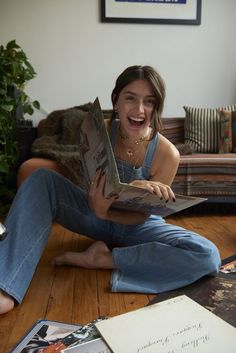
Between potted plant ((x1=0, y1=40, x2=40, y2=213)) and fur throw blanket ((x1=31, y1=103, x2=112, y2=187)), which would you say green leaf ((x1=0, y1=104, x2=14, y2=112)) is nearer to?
potted plant ((x1=0, y1=40, x2=40, y2=213))

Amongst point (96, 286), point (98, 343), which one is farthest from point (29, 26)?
point (98, 343)

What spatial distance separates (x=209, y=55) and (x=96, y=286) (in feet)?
6.99

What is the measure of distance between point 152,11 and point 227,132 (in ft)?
3.42

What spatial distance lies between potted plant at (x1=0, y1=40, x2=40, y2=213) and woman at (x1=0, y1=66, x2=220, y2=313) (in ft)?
2.86

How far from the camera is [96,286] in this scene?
1.05m

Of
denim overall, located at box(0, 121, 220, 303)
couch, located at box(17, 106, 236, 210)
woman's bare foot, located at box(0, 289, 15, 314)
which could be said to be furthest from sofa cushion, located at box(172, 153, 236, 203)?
woman's bare foot, located at box(0, 289, 15, 314)

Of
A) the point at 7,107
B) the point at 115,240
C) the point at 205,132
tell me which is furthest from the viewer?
the point at 205,132

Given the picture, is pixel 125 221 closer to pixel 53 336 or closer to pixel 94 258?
pixel 94 258

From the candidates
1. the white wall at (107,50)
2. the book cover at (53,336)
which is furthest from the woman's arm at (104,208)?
the white wall at (107,50)

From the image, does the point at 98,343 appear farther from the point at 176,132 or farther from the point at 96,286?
the point at 176,132

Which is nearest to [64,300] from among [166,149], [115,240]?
[115,240]

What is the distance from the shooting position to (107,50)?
Result: 249 cm

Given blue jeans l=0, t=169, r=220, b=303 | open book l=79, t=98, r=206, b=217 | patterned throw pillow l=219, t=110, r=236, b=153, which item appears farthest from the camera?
patterned throw pillow l=219, t=110, r=236, b=153

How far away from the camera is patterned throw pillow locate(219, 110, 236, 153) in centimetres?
218
